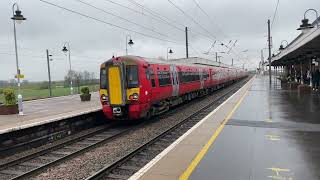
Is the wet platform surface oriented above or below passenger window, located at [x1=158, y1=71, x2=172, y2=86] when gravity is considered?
below

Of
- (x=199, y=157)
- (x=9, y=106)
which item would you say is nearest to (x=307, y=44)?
(x=199, y=157)

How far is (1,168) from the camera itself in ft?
30.3

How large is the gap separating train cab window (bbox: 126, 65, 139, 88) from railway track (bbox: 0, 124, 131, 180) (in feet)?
6.21

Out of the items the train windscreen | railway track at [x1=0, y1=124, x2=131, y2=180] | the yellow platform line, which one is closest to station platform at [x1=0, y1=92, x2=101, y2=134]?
railway track at [x1=0, y1=124, x2=131, y2=180]

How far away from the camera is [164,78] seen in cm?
1770

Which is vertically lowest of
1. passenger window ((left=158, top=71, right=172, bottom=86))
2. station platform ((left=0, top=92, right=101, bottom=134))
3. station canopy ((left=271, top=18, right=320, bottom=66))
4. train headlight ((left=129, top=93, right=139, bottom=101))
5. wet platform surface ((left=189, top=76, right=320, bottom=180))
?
wet platform surface ((left=189, top=76, right=320, bottom=180))

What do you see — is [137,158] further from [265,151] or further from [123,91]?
[123,91]

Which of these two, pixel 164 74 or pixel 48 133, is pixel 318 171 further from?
pixel 164 74

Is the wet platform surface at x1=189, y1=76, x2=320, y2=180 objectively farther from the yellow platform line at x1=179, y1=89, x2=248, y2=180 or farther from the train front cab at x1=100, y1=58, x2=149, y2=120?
the train front cab at x1=100, y1=58, x2=149, y2=120

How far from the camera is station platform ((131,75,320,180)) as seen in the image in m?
6.75

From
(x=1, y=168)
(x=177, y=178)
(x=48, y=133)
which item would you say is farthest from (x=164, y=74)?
(x=177, y=178)

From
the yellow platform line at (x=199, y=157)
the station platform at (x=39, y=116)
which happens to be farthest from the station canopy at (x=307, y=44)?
the station platform at (x=39, y=116)

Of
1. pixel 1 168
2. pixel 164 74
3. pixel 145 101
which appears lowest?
pixel 1 168

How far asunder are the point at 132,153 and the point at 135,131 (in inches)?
167
